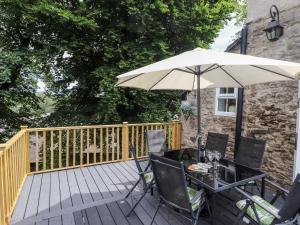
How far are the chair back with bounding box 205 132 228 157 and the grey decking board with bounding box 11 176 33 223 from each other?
124 inches

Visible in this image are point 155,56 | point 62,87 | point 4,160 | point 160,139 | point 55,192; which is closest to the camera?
point 4,160

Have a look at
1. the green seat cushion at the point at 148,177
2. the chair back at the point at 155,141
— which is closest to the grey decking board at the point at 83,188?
the green seat cushion at the point at 148,177

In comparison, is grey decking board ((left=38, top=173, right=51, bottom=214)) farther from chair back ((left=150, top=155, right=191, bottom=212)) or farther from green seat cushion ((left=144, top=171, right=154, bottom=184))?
chair back ((left=150, top=155, right=191, bottom=212))

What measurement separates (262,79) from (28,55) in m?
6.45

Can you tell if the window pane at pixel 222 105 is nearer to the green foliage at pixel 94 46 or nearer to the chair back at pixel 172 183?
the green foliage at pixel 94 46

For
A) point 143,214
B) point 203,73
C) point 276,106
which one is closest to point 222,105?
point 276,106

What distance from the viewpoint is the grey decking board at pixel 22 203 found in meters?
2.96

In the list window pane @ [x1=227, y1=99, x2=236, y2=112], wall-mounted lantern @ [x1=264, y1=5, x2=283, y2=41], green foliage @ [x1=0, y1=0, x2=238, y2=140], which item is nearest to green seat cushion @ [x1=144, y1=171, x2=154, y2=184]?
window pane @ [x1=227, y1=99, x2=236, y2=112]

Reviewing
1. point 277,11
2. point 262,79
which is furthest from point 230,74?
point 277,11

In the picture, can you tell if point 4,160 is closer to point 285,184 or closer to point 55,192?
point 55,192

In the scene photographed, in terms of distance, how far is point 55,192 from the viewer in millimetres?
3727

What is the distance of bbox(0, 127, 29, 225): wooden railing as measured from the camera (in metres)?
2.66

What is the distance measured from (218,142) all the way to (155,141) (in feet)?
3.82

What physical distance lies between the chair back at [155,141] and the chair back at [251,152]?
141 cm
